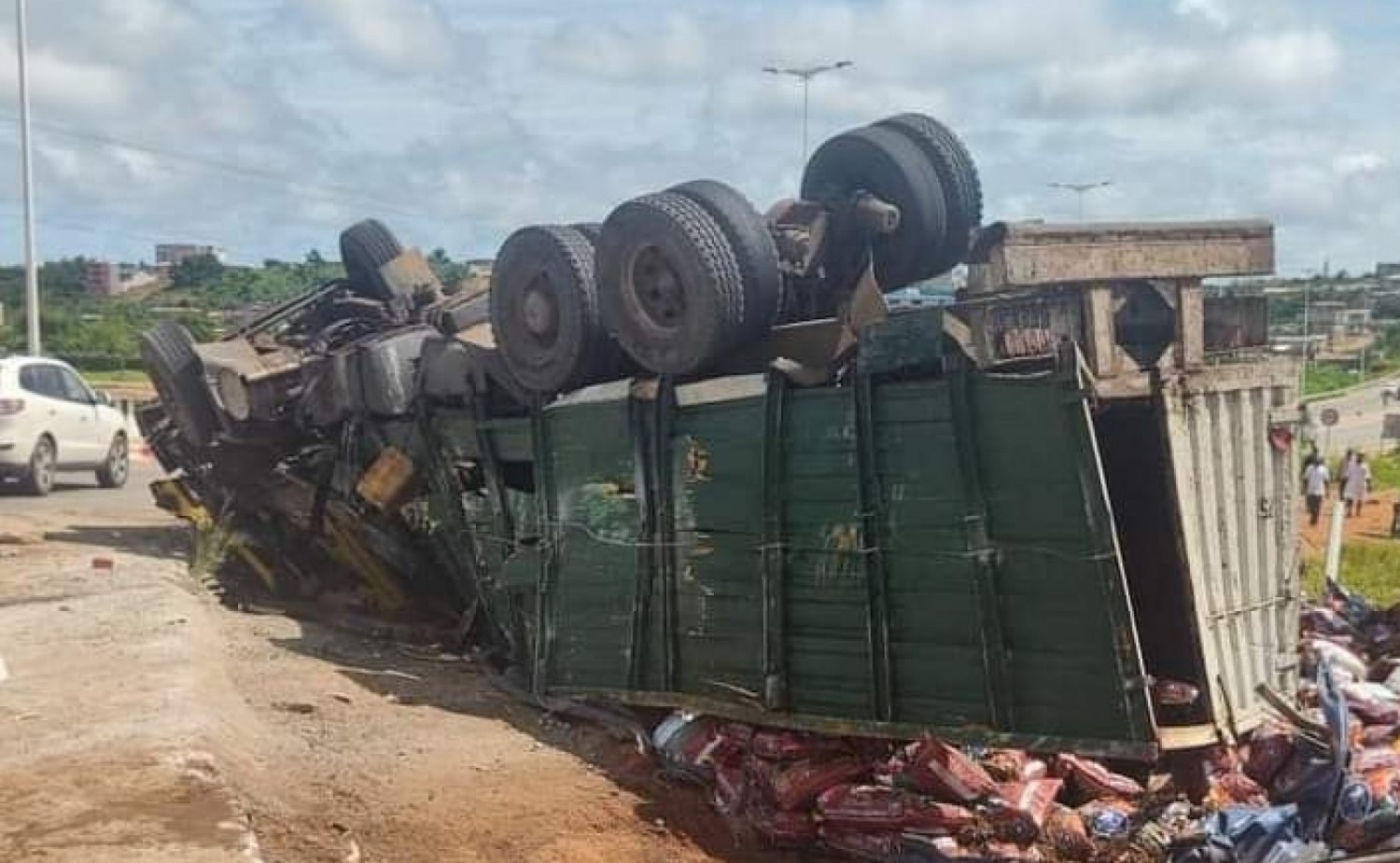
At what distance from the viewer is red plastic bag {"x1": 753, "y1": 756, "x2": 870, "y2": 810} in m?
6.58

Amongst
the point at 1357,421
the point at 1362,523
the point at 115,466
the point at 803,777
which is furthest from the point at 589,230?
the point at 1357,421

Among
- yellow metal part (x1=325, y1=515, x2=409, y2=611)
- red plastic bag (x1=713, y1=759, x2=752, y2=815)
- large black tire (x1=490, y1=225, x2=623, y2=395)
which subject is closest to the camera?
red plastic bag (x1=713, y1=759, x2=752, y2=815)

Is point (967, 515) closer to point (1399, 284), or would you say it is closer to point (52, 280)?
point (52, 280)

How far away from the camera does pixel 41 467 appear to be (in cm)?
1769

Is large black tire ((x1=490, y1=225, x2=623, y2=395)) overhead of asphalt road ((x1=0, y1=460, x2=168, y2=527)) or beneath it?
overhead

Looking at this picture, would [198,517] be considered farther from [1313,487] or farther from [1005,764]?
[1313,487]

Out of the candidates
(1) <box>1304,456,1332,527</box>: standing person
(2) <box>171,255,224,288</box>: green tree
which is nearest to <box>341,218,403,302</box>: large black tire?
(1) <box>1304,456,1332,527</box>: standing person

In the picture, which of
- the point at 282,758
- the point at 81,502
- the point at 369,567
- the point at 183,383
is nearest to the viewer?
the point at 282,758

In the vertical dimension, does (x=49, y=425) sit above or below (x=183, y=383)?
below

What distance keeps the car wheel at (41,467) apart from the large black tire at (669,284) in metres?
11.9

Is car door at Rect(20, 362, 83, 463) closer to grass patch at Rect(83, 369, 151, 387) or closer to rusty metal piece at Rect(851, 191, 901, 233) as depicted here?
rusty metal piece at Rect(851, 191, 901, 233)

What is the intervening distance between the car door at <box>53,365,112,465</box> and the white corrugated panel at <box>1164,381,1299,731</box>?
48.9 feet

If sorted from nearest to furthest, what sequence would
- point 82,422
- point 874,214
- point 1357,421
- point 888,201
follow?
point 874,214 → point 888,201 → point 82,422 → point 1357,421

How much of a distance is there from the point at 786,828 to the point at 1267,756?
198 cm
